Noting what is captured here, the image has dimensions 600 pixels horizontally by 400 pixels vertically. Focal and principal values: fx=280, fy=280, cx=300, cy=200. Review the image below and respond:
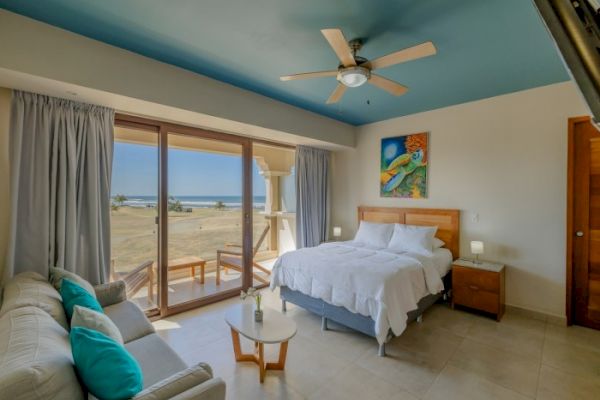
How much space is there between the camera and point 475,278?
→ 325 cm

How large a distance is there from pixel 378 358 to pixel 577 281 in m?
2.45

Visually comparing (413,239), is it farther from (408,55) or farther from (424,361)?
(408,55)

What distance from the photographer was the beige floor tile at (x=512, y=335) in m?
2.61

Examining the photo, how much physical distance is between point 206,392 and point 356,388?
4.34 feet

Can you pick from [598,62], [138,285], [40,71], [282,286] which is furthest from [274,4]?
[138,285]

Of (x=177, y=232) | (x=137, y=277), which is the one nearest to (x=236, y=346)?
(x=137, y=277)

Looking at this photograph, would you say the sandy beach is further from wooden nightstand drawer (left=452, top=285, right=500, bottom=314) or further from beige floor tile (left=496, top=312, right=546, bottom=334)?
beige floor tile (left=496, top=312, right=546, bottom=334)

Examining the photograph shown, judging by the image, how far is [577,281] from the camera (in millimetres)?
3043

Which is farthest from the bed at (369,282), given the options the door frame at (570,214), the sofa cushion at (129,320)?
the sofa cushion at (129,320)

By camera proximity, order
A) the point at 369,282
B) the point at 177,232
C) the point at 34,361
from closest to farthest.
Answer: the point at 34,361
the point at 369,282
the point at 177,232

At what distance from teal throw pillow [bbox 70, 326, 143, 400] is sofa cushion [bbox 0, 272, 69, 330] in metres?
0.62

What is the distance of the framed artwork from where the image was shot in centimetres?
414

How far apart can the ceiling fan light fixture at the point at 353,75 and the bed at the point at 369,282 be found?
1.73m

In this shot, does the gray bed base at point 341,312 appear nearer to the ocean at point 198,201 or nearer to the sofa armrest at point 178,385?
the ocean at point 198,201
